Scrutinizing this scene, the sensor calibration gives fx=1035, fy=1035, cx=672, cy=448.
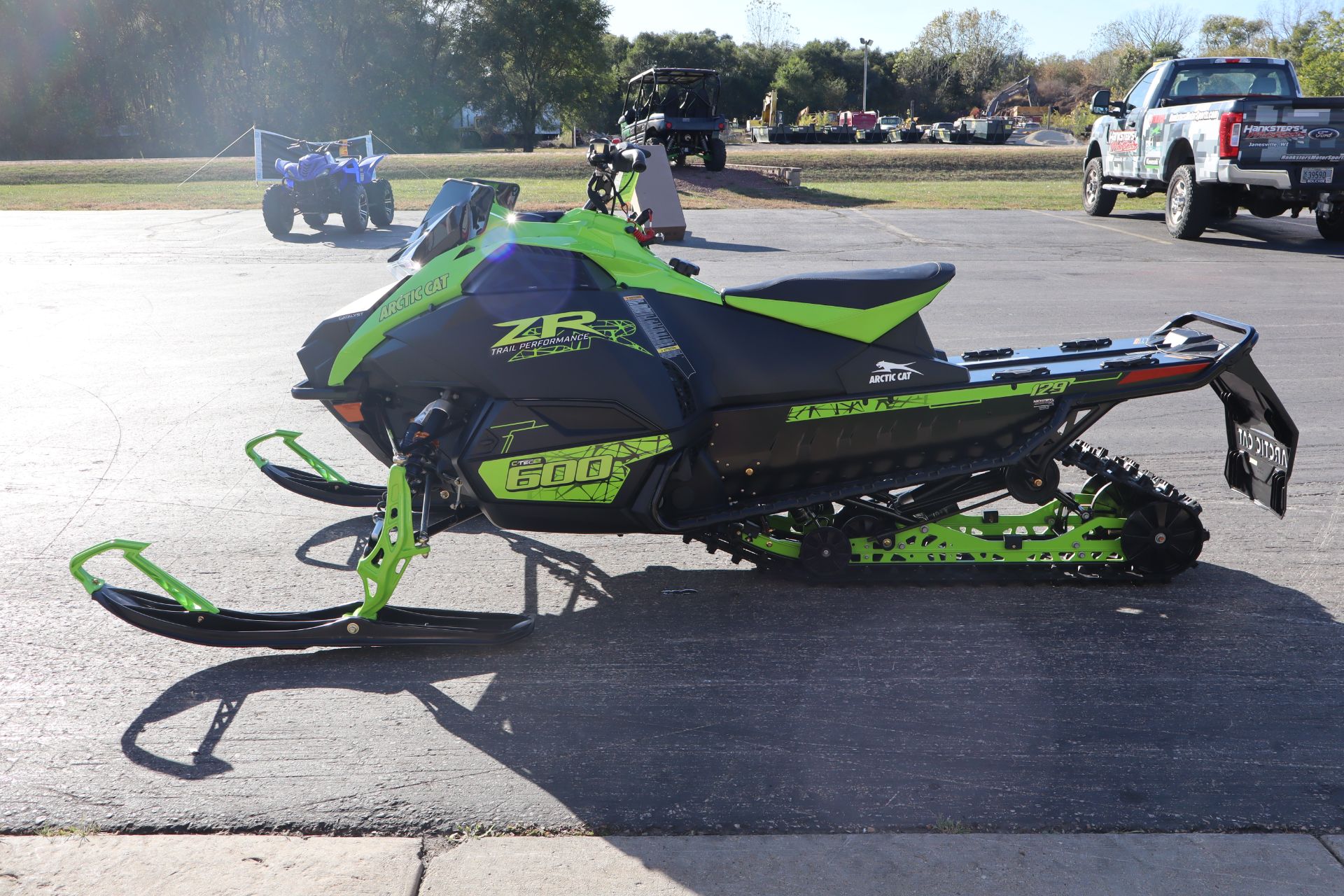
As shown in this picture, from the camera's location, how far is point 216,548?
460cm

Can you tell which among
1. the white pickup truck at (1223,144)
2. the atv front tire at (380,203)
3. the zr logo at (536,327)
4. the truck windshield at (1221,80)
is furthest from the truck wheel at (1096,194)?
the zr logo at (536,327)

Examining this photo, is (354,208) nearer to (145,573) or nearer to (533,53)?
(145,573)

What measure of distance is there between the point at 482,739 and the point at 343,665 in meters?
0.75

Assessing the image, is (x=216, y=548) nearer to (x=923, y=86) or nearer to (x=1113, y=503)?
(x=1113, y=503)

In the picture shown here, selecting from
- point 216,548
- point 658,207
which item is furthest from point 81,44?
point 216,548

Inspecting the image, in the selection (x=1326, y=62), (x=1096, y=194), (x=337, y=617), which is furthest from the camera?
(x=1326, y=62)

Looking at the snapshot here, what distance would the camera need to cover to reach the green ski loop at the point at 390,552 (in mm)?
3578

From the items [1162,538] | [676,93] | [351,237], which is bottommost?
[1162,538]

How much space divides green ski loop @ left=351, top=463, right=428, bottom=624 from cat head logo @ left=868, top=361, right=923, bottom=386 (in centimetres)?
180

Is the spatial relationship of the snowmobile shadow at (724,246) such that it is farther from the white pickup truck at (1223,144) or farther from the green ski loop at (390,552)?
the green ski loop at (390,552)

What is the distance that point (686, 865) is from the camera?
8.64 feet

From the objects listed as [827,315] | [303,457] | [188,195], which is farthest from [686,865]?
[188,195]

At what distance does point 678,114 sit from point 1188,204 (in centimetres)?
1508

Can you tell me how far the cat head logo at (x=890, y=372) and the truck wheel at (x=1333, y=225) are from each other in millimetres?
13949
